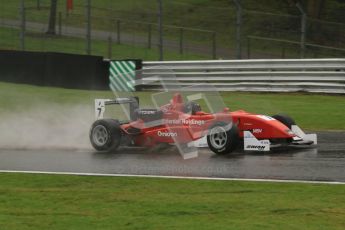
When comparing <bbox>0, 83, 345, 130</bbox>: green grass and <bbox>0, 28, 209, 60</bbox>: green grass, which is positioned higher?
<bbox>0, 28, 209, 60</bbox>: green grass

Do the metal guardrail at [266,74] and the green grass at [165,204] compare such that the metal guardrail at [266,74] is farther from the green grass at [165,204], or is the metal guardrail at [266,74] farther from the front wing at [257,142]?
the green grass at [165,204]

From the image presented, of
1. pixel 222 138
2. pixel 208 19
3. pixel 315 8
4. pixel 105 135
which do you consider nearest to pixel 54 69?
pixel 208 19

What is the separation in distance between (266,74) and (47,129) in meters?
8.56

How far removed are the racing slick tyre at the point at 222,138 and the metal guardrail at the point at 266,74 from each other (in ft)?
25.4

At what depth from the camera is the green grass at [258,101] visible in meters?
15.5

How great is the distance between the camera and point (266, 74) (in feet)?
68.7

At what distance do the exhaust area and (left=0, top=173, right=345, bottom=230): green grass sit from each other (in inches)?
154

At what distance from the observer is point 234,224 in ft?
21.2

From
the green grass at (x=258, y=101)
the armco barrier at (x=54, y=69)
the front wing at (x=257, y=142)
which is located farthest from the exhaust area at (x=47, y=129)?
the armco barrier at (x=54, y=69)

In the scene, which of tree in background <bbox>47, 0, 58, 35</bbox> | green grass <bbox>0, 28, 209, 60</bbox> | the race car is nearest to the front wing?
the race car

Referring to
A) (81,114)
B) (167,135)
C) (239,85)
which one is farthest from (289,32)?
(167,135)

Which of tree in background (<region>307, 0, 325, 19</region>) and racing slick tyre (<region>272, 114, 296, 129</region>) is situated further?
tree in background (<region>307, 0, 325, 19</region>)

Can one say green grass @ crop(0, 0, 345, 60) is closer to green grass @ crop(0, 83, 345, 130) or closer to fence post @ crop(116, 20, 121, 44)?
fence post @ crop(116, 20, 121, 44)

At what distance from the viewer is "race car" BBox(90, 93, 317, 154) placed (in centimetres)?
1116
